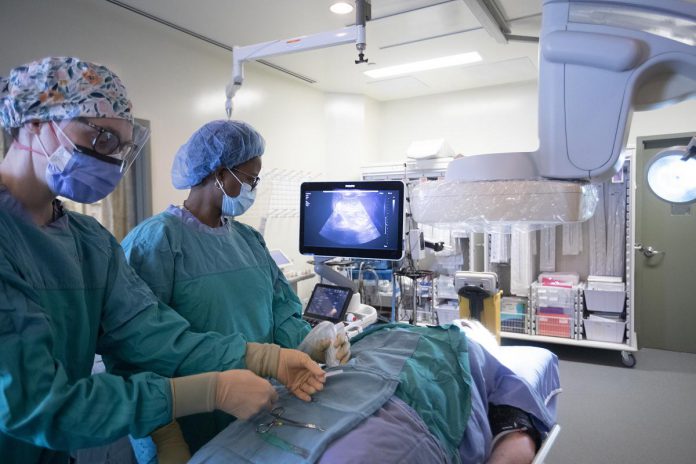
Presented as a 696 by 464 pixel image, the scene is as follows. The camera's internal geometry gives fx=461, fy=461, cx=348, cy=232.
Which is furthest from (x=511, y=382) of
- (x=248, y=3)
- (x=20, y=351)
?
(x=248, y=3)

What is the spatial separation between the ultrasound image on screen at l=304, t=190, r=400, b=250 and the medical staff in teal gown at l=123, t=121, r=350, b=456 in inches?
21.9

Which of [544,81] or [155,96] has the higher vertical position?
[155,96]

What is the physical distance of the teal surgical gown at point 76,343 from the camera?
801 millimetres

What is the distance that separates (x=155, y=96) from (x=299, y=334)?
229 cm

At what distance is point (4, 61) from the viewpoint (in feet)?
7.83

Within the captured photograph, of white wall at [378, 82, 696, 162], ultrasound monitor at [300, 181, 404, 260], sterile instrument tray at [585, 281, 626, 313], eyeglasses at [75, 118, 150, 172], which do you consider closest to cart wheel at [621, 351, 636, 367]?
sterile instrument tray at [585, 281, 626, 313]

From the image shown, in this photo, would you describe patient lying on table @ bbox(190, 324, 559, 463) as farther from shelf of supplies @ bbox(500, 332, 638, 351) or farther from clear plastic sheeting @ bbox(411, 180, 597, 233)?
shelf of supplies @ bbox(500, 332, 638, 351)

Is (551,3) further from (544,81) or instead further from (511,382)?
(511,382)

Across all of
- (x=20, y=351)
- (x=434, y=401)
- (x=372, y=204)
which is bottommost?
(x=434, y=401)

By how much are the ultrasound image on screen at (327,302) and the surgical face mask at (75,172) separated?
154 cm

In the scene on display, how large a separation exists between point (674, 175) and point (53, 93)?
1301 millimetres

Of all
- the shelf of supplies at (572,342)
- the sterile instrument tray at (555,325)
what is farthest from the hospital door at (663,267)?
the sterile instrument tray at (555,325)

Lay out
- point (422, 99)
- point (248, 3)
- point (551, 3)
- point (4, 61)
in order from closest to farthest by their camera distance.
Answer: point (551, 3) < point (4, 61) < point (248, 3) < point (422, 99)

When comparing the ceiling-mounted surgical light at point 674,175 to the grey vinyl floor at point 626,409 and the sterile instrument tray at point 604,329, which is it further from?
the sterile instrument tray at point 604,329
